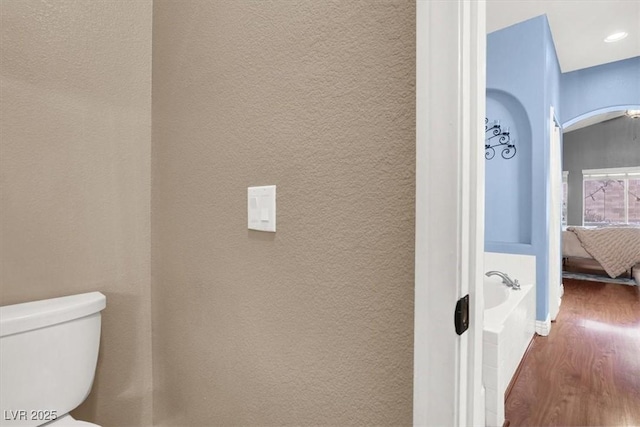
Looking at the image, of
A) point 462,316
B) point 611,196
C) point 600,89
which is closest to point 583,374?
point 462,316

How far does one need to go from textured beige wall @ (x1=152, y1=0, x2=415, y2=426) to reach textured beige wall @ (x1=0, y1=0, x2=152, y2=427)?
169mm

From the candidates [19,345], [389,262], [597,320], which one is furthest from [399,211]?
[597,320]

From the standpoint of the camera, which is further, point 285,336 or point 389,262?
point 285,336

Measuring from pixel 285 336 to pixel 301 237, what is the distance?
0.82 ft

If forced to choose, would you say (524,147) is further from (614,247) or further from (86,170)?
(86,170)

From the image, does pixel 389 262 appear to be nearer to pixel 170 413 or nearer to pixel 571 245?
pixel 170 413

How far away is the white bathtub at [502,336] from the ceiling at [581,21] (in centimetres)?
236

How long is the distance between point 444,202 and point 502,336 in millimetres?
1557

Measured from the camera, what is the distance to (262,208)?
82cm

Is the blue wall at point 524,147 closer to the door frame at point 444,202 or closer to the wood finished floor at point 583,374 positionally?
the wood finished floor at point 583,374

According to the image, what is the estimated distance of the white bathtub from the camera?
5.17 feet

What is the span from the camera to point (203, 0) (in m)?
1.04

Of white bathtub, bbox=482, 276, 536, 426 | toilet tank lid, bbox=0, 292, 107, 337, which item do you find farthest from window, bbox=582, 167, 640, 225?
toilet tank lid, bbox=0, 292, 107, 337

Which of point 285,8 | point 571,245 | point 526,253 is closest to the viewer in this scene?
point 285,8
